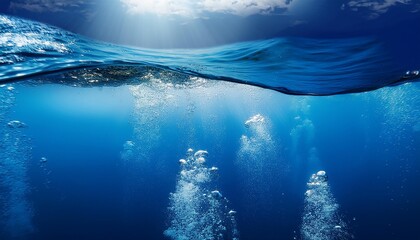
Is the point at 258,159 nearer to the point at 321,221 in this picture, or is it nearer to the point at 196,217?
the point at 321,221

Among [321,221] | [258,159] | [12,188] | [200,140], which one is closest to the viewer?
[12,188]

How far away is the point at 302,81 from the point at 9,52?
793 centimetres

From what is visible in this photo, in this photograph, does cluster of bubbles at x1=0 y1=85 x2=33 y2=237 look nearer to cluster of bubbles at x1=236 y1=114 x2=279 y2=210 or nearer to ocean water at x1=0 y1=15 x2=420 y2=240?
ocean water at x1=0 y1=15 x2=420 y2=240

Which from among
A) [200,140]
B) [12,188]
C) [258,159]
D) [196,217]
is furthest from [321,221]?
[12,188]

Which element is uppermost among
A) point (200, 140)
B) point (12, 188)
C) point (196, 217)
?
point (196, 217)

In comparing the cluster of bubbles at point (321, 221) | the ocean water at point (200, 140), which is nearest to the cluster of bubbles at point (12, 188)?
the ocean water at point (200, 140)

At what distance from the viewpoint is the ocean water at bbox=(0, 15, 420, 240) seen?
7.54 metres

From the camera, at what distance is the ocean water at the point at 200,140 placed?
7.54 meters

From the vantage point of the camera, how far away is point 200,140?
48406 mm

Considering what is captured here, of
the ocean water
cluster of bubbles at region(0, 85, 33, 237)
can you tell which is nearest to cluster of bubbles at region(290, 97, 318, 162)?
the ocean water

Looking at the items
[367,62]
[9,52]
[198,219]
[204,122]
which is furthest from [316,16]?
[204,122]

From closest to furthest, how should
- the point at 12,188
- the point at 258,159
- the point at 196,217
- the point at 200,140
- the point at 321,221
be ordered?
the point at 196,217
the point at 12,188
the point at 321,221
the point at 258,159
the point at 200,140

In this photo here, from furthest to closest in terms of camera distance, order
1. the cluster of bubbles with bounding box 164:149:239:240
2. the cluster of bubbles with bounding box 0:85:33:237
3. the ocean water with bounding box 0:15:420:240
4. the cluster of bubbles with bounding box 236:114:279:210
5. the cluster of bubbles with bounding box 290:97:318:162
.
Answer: the cluster of bubbles with bounding box 290:97:318:162, the cluster of bubbles with bounding box 236:114:279:210, the cluster of bubbles with bounding box 164:149:239:240, the cluster of bubbles with bounding box 0:85:33:237, the ocean water with bounding box 0:15:420:240

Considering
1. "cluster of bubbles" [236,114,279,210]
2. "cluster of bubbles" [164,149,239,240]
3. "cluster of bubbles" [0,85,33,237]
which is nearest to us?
"cluster of bubbles" [0,85,33,237]
